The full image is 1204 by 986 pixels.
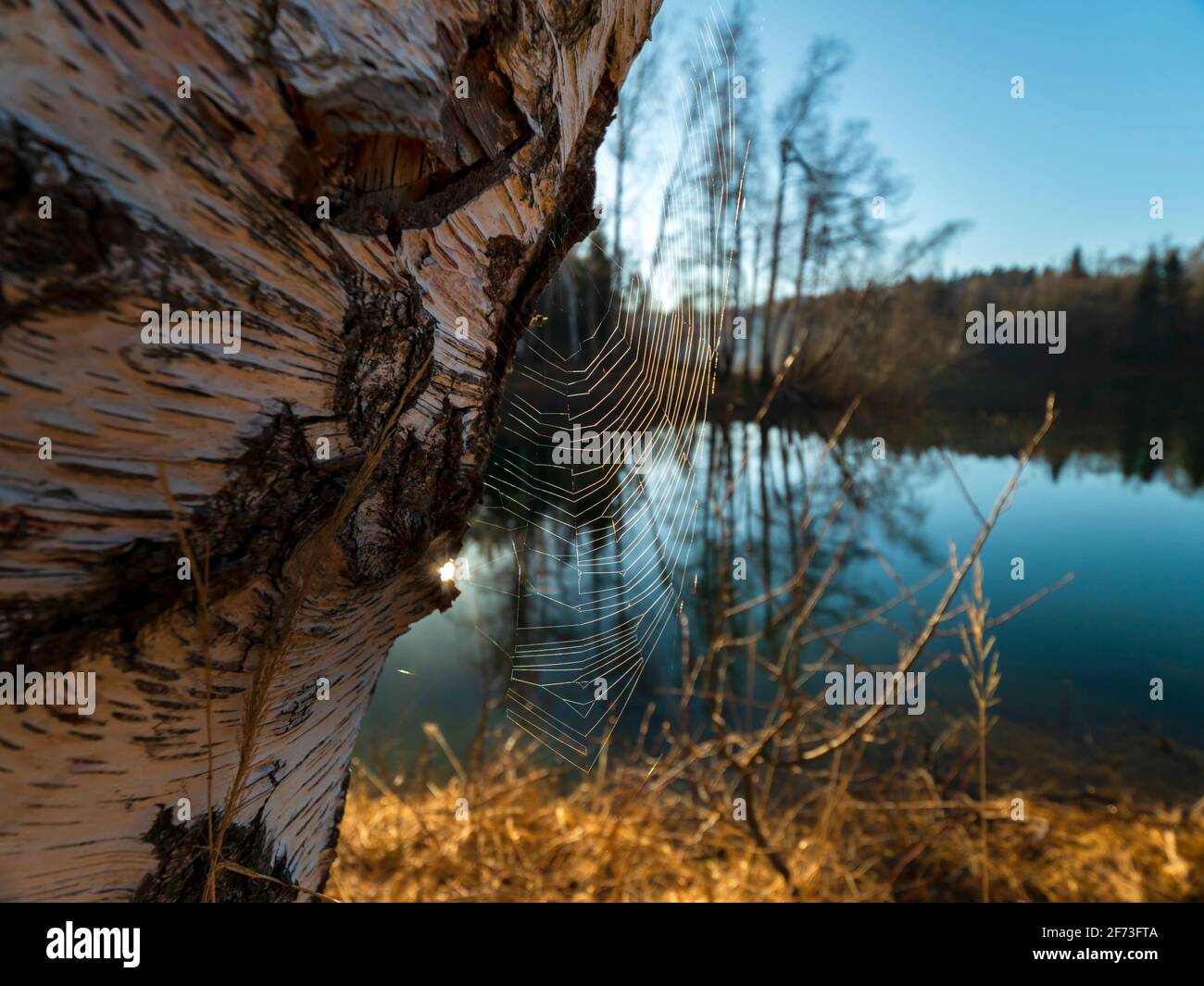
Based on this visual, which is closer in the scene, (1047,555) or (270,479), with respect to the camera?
(270,479)

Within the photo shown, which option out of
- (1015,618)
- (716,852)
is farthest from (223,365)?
(1015,618)

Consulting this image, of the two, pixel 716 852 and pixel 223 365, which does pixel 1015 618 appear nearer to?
pixel 716 852

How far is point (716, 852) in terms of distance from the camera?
2475 millimetres

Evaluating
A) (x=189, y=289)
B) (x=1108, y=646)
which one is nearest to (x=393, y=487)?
(x=189, y=289)

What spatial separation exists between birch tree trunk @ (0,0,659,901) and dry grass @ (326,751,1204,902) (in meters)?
1.68

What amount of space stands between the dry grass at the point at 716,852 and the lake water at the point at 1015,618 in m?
0.51

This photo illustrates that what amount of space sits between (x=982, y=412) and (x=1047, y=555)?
992 cm

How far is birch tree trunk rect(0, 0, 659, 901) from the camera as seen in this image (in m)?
0.33

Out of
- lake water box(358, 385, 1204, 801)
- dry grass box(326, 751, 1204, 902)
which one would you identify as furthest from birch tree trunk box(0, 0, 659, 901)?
dry grass box(326, 751, 1204, 902)

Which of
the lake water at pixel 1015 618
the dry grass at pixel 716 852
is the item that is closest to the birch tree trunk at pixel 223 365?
the lake water at pixel 1015 618

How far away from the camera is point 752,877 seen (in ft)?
7.06

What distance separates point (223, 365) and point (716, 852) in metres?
2.66

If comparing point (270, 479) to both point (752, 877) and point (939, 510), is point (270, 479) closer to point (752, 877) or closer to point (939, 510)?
point (752, 877)
